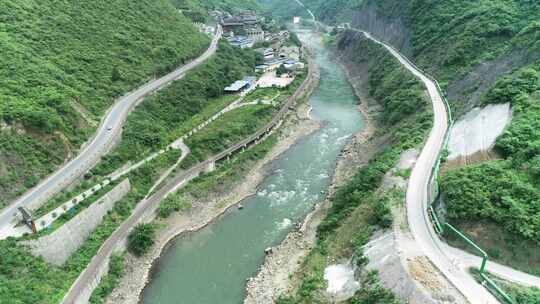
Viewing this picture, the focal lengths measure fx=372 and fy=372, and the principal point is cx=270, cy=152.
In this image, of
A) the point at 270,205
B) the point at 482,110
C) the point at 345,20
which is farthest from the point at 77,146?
the point at 345,20

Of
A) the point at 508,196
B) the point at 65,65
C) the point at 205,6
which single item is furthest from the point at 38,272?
the point at 205,6

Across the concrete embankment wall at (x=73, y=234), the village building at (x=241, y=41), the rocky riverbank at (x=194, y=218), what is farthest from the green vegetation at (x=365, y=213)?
the village building at (x=241, y=41)

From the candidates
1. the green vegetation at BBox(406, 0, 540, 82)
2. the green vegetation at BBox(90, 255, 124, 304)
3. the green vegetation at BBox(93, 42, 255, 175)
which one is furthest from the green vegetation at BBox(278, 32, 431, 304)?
the green vegetation at BBox(93, 42, 255, 175)

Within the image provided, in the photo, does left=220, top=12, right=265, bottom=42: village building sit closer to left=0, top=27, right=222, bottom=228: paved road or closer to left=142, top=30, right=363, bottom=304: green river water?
left=0, top=27, right=222, bottom=228: paved road

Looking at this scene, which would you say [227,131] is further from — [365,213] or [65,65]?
[365,213]

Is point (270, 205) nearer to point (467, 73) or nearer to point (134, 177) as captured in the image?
point (134, 177)

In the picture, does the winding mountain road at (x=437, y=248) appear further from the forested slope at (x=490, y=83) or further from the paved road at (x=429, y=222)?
the forested slope at (x=490, y=83)
